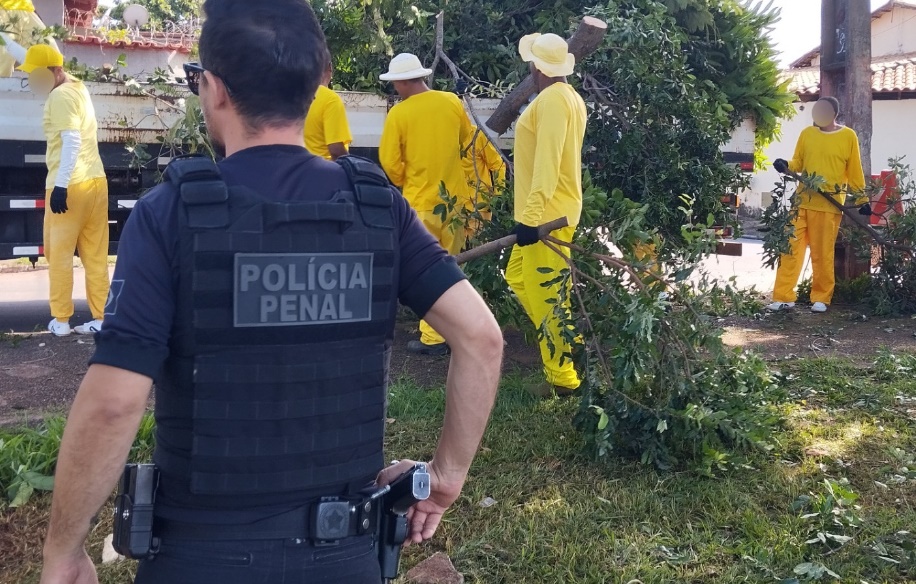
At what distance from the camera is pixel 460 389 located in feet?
5.78

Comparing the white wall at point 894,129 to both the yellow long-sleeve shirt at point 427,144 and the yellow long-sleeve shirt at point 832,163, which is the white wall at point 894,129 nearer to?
the yellow long-sleeve shirt at point 832,163

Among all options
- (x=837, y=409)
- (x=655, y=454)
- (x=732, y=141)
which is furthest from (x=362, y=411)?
(x=732, y=141)

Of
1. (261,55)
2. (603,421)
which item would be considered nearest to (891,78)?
(603,421)

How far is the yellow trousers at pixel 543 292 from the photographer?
189 inches

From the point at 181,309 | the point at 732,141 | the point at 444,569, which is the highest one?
the point at 732,141

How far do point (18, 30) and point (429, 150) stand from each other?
336 cm

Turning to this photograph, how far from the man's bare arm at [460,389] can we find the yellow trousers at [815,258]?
6.90m

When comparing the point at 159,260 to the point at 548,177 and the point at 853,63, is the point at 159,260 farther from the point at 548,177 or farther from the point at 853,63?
the point at 853,63

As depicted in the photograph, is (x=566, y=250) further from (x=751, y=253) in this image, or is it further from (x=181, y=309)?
(x=751, y=253)

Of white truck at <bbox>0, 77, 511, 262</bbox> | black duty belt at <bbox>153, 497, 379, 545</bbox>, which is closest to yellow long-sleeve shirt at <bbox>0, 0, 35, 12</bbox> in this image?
white truck at <bbox>0, 77, 511, 262</bbox>

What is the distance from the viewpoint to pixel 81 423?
1.45 m

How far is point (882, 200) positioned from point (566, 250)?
16.2ft

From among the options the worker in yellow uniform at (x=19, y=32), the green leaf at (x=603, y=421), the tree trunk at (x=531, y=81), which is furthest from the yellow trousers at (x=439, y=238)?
the worker in yellow uniform at (x=19, y=32)

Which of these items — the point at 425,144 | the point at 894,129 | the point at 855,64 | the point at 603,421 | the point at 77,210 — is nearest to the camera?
the point at 603,421
